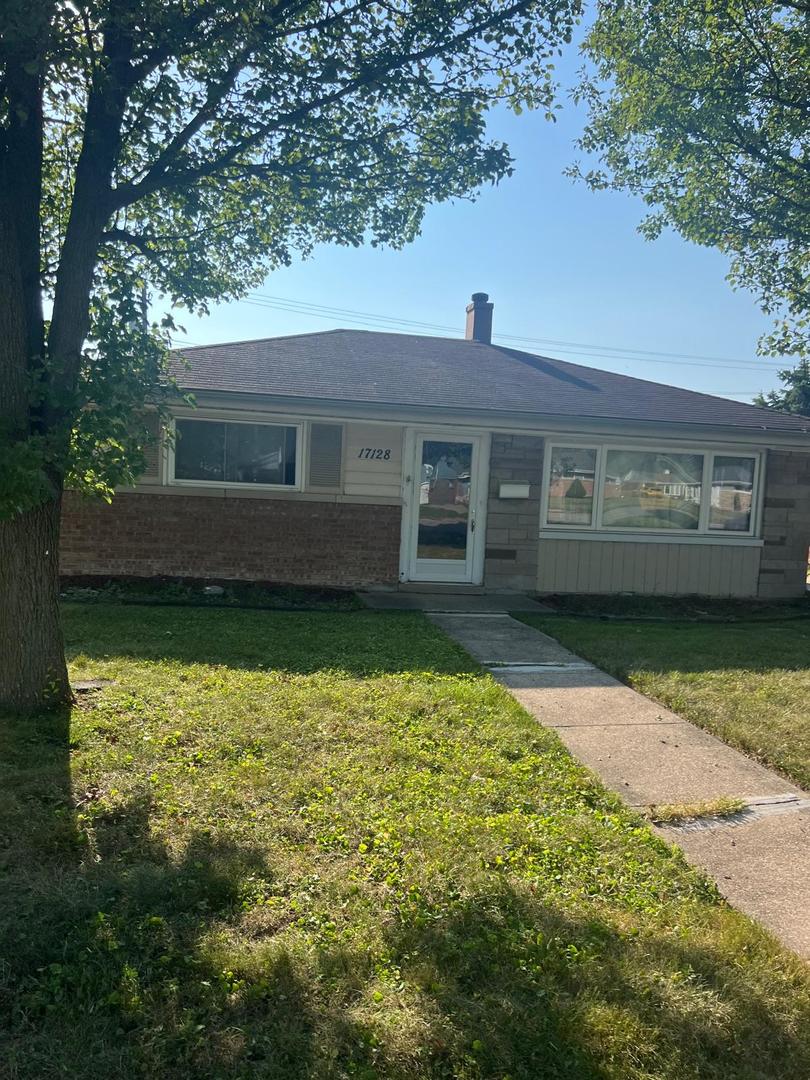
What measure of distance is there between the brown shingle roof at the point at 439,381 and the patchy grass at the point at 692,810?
6.71m

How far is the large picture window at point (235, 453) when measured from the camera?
10.4 meters

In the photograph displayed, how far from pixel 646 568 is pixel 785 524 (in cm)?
230

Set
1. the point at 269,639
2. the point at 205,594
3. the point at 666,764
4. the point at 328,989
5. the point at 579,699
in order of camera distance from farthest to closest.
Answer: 1. the point at 205,594
2. the point at 269,639
3. the point at 579,699
4. the point at 666,764
5. the point at 328,989

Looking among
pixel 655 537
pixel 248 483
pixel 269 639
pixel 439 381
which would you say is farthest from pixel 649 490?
pixel 269 639

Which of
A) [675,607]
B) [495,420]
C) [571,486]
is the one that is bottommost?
[675,607]

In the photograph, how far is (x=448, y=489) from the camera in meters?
10.9

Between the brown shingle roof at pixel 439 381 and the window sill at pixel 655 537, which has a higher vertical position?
the brown shingle roof at pixel 439 381

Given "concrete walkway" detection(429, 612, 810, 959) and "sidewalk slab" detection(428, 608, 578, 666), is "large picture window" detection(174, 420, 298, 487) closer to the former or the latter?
"sidewalk slab" detection(428, 608, 578, 666)

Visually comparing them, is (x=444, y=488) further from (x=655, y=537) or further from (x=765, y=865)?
(x=765, y=865)

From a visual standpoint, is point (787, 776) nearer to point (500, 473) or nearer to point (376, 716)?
point (376, 716)

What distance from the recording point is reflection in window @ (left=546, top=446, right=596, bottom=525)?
1108 cm

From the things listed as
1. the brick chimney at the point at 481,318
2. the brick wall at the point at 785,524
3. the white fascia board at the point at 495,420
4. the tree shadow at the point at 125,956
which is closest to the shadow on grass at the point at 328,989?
the tree shadow at the point at 125,956

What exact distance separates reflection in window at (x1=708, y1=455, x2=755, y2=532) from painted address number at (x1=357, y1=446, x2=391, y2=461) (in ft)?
16.1

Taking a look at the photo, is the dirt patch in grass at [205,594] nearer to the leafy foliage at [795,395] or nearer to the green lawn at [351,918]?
the green lawn at [351,918]
